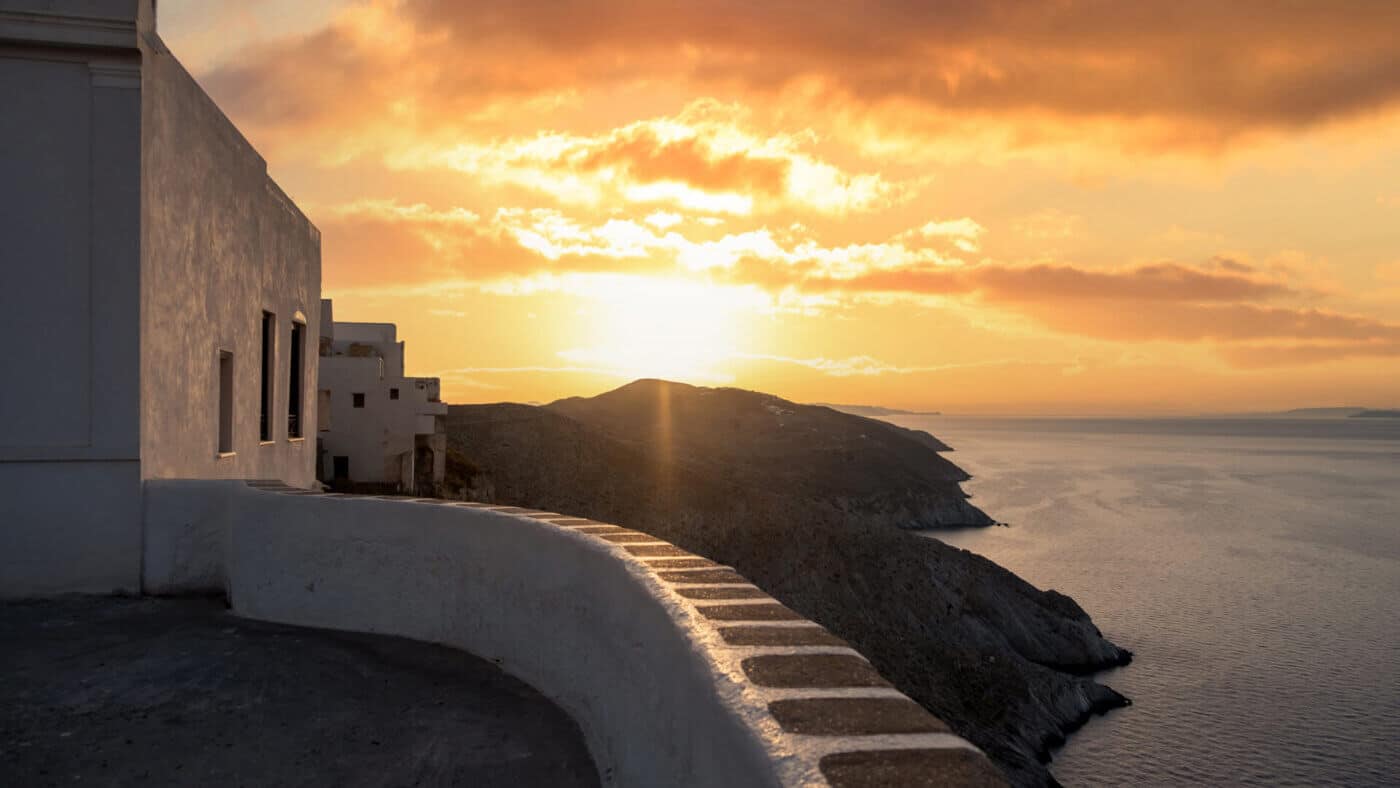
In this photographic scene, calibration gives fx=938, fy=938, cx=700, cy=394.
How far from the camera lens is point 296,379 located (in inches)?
653

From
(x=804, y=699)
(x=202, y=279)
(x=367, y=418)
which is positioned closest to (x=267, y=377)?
(x=202, y=279)

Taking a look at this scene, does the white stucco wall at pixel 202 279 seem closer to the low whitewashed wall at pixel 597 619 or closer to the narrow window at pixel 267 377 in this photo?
the narrow window at pixel 267 377

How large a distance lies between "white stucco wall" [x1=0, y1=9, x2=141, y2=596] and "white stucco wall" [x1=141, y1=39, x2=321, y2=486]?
207 mm

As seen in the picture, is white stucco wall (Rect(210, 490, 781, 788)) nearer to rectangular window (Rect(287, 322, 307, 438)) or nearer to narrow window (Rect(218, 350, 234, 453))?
narrow window (Rect(218, 350, 234, 453))

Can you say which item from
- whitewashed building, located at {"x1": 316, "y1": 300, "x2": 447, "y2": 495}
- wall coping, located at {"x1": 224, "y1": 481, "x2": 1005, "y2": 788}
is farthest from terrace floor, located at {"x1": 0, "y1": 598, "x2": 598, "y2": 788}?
whitewashed building, located at {"x1": 316, "y1": 300, "x2": 447, "y2": 495}

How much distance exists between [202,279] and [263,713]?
663cm

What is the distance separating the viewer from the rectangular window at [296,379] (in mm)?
16438

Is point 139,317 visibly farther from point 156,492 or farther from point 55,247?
point 156,492

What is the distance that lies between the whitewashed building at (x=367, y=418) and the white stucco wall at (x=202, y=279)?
1653 cm

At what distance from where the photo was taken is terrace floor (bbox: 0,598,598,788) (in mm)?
4555

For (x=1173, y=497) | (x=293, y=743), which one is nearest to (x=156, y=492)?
(x=293, y=743)

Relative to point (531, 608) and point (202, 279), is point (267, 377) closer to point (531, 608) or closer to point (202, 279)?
point (202, 279)

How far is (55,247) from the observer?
327 inches

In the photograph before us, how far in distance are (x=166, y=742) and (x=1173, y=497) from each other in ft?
359
